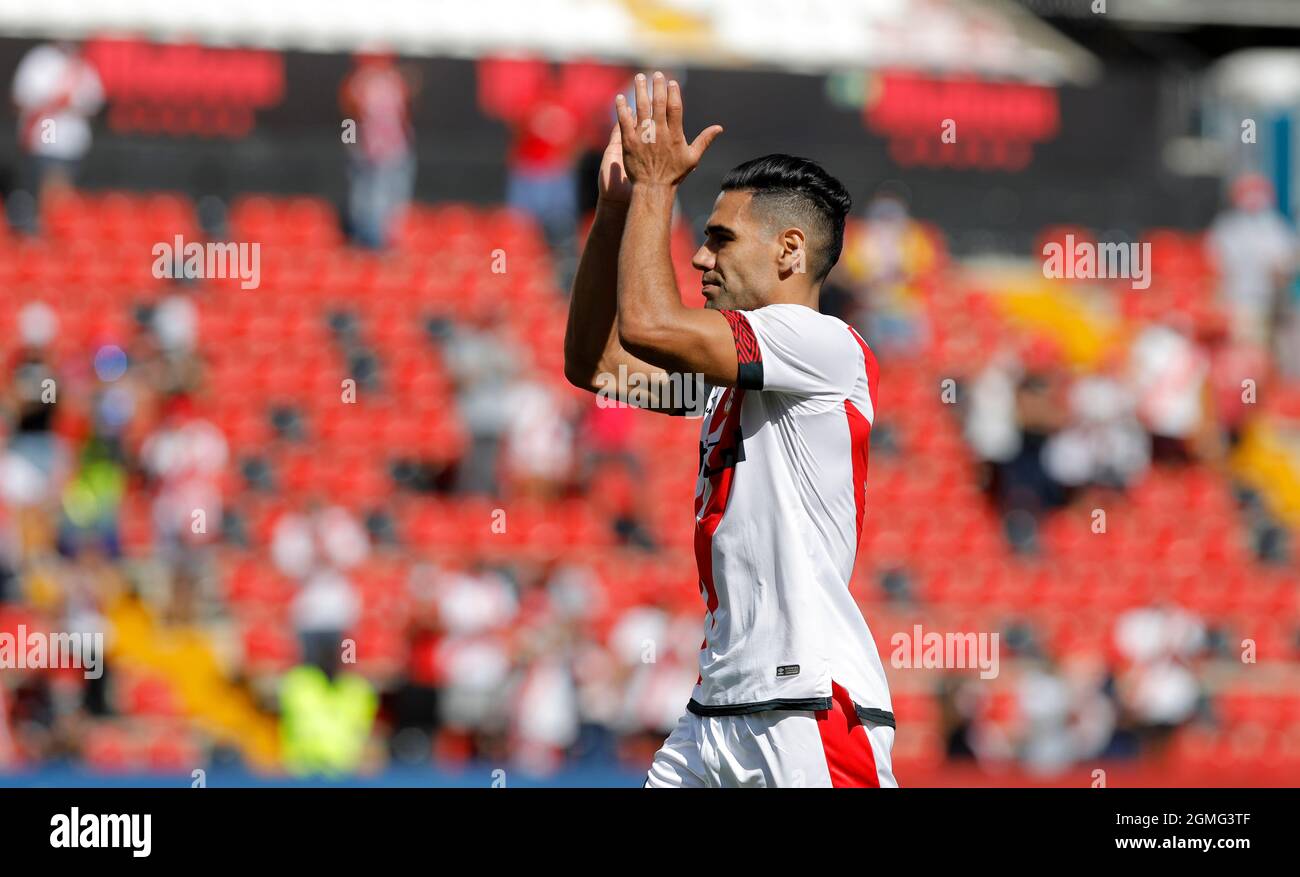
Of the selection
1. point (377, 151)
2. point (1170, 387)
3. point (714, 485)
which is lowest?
point (714, 485)

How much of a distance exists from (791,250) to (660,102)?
475 mm

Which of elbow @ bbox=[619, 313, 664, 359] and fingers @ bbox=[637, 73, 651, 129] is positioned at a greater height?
fingers @ bbox=[637, 73, 651, 129]

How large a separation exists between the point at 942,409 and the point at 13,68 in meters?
9.02

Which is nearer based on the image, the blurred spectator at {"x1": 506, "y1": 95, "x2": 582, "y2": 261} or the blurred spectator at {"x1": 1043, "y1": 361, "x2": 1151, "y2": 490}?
the blurred spectator at {"x1": 1043, "y1": 361, "x2": 1151, "y2": 490}

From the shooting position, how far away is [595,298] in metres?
4.56

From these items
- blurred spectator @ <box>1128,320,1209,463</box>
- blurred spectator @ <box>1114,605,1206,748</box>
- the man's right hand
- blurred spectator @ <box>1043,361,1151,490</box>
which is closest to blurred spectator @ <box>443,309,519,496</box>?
blurred spectator @ <box>1043,361,1151,490</box>

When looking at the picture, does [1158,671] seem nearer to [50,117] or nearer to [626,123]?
[50,117]

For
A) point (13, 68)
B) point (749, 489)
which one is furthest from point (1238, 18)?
point (749, 489)

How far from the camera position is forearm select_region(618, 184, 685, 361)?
393 cm

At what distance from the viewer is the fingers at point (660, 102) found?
13.2 ft

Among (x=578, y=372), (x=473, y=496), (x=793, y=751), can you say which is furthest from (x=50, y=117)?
(x=793, y=751)

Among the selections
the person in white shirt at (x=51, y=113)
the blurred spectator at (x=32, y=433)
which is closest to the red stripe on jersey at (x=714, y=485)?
the blurred spectator at (x=32, y=433)

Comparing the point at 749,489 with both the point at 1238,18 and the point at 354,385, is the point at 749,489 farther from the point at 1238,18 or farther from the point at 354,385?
the point at 1238,18

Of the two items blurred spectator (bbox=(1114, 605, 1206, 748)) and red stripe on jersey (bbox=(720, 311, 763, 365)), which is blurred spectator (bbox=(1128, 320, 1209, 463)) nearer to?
blurred spectator (bbox=(1114, 605, 1206, 748))
